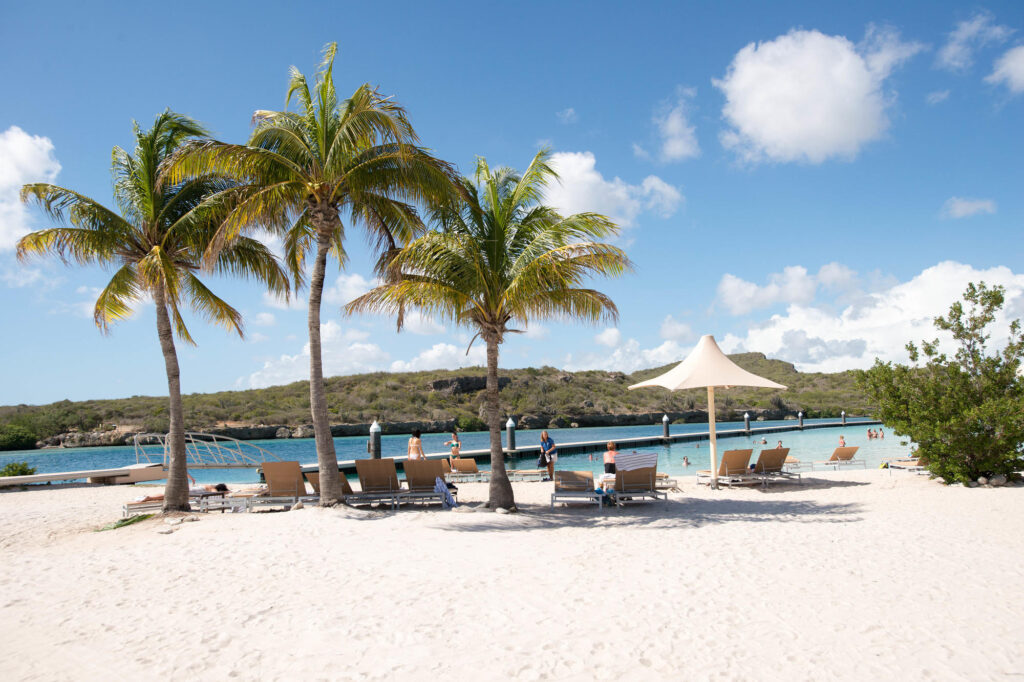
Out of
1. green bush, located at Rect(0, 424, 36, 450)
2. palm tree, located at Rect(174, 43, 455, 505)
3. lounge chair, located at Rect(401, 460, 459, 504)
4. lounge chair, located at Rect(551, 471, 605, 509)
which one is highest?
palm tree, located at Rect(174, 43, 455, 505)

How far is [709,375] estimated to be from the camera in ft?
40.2

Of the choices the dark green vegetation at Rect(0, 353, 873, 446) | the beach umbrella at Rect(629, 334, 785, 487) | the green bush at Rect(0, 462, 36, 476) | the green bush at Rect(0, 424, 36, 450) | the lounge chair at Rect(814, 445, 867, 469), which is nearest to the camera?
the beach umbrella at Rect(629, 334, 785, 487)

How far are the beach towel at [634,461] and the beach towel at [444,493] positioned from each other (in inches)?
111

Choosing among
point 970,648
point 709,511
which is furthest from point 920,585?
point 709,511

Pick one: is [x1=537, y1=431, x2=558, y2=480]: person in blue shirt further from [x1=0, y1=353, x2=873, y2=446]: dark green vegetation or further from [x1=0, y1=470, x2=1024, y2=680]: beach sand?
[x1=0, y1=353, x2=873, y2=446]: dark green vegetation

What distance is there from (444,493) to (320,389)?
2560 millimetres

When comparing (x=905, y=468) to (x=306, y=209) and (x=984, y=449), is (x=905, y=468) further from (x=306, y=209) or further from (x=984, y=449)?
(x=306, y=209)

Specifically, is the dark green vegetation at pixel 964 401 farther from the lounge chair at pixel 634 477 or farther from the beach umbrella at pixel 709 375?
the lounge chair at pixel 634 477

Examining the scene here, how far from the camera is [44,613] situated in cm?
516

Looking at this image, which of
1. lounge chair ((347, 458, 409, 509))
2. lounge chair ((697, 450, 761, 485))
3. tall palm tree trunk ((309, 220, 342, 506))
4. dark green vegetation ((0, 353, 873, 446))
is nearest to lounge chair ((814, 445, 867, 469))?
lounge chair ((697, 450, 761, 485))

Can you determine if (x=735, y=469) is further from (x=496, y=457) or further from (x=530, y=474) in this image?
(x=496, y=457)

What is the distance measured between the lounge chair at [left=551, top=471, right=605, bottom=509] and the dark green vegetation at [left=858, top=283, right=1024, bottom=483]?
6.15m

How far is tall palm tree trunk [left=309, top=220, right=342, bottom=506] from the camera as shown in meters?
9.45

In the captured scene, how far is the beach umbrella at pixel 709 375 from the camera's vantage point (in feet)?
39.8
